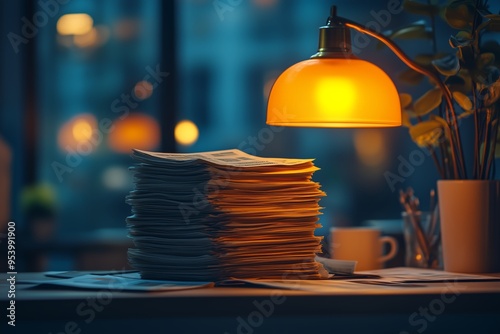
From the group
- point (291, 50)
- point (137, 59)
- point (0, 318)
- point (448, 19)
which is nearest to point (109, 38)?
point (137, 59)

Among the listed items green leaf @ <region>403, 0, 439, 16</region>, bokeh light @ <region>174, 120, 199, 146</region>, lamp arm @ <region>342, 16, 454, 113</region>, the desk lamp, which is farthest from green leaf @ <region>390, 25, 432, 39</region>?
bokeh light @ <region>174, 120, 199, 146</region>

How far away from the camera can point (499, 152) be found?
2.00 metres

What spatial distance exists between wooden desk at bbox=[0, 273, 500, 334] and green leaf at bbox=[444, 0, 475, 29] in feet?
2.21

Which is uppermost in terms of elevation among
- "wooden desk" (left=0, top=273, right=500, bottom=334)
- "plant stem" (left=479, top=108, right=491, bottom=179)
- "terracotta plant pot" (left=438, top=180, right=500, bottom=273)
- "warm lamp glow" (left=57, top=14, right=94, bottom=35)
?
"warm lamp glow" (left=57, top=14, right=94, bottom=35)

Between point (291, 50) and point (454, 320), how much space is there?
5.90 ft

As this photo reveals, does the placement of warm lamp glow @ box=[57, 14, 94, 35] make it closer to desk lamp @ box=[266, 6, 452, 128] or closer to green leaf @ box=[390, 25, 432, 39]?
green leaf @ box=[390, 25, 432, 39]

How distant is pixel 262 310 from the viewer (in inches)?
54.1

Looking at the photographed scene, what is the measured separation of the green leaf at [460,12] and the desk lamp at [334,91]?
261 millimetres

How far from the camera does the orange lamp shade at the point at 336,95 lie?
1710 mm

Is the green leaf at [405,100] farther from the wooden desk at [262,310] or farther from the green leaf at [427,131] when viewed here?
the wooden desk at [262,310]

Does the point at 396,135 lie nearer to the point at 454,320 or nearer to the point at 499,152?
the point at 499,152

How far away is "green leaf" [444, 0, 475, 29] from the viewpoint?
189 cm

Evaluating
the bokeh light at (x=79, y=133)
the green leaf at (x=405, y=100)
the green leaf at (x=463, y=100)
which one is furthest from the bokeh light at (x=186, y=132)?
the green leaf at (x=463, y=100)

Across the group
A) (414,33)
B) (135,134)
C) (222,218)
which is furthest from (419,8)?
(135,134)
